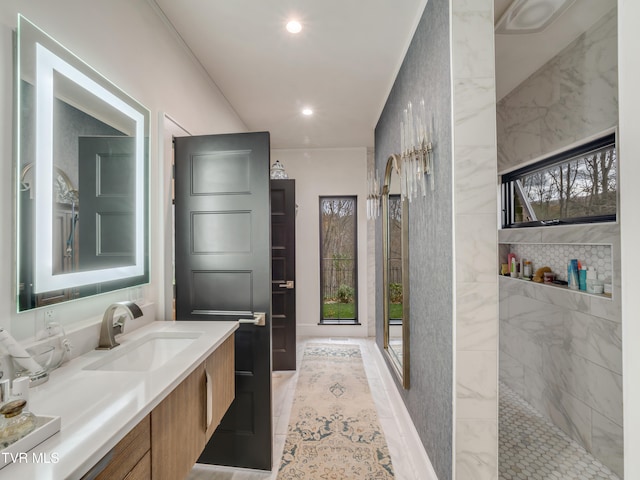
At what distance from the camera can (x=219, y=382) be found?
1418 millimetres

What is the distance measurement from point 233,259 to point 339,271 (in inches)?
112

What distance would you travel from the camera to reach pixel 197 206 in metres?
1.88

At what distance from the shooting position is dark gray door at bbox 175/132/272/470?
1826 mm

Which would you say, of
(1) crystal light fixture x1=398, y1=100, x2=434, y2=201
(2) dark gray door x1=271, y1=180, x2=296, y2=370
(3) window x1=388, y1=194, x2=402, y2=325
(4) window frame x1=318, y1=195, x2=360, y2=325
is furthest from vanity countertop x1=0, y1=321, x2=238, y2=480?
(4) window frame x1=318, y1=195, x2=360, y2=325

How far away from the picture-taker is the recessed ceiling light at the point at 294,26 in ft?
6.19

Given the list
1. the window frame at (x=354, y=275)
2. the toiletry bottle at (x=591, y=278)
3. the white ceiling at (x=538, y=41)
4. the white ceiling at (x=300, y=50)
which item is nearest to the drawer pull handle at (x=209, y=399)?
the white ceiling at (x=300, y=50)

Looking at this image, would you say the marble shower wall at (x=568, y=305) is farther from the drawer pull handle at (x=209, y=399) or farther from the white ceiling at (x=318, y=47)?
the drawer pull handle at (x=209, y=399)

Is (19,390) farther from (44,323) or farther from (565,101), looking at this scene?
(565,101)

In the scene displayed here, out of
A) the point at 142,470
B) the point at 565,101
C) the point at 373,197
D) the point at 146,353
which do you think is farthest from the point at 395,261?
the point at 142,470

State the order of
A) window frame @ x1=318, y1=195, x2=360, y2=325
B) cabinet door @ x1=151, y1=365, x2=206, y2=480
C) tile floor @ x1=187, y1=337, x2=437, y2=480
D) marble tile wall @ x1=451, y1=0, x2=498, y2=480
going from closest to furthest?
cabinet door @ x1=151, y1=365, x2=206, y2=480
marble tile wall @ x1=451, y1=0, x2=498, y2=480
tile floor @ x1=187, y1=337, x2=437, y2=480
window frame @ x1=318, y1=195, x2=360, y2=325

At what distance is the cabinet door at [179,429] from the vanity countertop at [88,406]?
0.21 ft

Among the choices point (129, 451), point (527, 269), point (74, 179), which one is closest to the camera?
point (129, 451)

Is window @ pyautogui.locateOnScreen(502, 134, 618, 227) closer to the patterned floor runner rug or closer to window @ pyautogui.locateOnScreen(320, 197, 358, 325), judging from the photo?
the patterned floor runner rug

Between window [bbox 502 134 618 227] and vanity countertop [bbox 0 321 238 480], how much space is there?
2308mm
